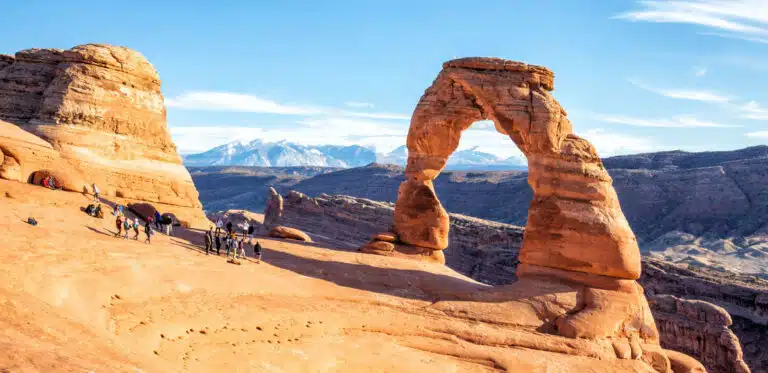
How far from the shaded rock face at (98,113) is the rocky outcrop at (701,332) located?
24953mm

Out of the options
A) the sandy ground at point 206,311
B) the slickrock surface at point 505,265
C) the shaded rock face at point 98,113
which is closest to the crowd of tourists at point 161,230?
the sandy ground at point 206,311

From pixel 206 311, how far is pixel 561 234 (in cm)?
1286

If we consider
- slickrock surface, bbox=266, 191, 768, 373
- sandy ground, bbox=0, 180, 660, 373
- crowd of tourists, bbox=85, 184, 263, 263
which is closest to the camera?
sandy ground, bbox=0, 180, 660, 373

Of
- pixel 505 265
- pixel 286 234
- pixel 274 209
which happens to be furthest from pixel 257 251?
pixel 274 209

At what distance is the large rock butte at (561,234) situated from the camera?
22422 mm

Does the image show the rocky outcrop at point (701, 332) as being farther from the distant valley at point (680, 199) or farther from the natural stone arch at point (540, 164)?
the distant valley at point (680, 199)

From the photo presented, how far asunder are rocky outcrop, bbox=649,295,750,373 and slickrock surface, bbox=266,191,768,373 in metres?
0.05

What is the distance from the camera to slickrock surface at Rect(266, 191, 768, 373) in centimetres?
3906

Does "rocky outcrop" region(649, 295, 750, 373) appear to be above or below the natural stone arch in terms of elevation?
below

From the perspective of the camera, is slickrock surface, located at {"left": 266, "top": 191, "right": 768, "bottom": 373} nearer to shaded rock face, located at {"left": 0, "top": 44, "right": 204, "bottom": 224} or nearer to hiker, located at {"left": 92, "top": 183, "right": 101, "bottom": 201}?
shaded rock face, located at {"left": 0, "top": 44, "right": 204, "bottom": 224}

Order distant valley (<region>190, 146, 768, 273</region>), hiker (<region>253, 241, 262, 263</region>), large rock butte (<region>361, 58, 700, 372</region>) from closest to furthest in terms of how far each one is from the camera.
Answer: large rock butte (<region>361, 58, 700, 372</region>), hiker (<region>253, 241, 262, 263</region>), distant valley (<region>190, 146, 768, 273</region>)

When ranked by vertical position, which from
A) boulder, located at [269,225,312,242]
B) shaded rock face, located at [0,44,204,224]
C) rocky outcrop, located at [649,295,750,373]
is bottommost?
rocky outcrop, located at [649,295,750,373]

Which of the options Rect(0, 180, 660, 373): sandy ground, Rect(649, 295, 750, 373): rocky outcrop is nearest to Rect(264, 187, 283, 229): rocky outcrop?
Rect(649, 295, 750, 373): rocky outcrop

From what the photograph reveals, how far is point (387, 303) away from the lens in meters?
21.3
